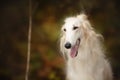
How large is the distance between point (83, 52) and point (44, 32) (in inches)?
12.7

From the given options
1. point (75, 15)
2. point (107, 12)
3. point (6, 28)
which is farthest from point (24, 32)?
point (107, 12)

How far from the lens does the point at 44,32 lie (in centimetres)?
336

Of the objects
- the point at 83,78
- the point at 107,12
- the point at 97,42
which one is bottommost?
the point at 83,78

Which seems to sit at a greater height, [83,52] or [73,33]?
[73,33]

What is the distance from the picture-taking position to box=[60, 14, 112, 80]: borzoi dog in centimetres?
317

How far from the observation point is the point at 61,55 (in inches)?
131

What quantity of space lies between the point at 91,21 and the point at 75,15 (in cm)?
11

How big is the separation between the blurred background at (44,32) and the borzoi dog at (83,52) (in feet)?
0.30

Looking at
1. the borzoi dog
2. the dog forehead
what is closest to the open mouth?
the borzoi dog

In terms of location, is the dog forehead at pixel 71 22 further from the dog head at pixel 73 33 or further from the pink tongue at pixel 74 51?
the pink tongue at pixel 74 51

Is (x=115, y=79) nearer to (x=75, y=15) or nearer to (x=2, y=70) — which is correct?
(x=75, y=15)

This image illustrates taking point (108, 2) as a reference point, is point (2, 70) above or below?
below

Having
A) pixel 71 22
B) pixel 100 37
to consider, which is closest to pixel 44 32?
pixel 71 22

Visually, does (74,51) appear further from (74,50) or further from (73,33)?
(73,33)
